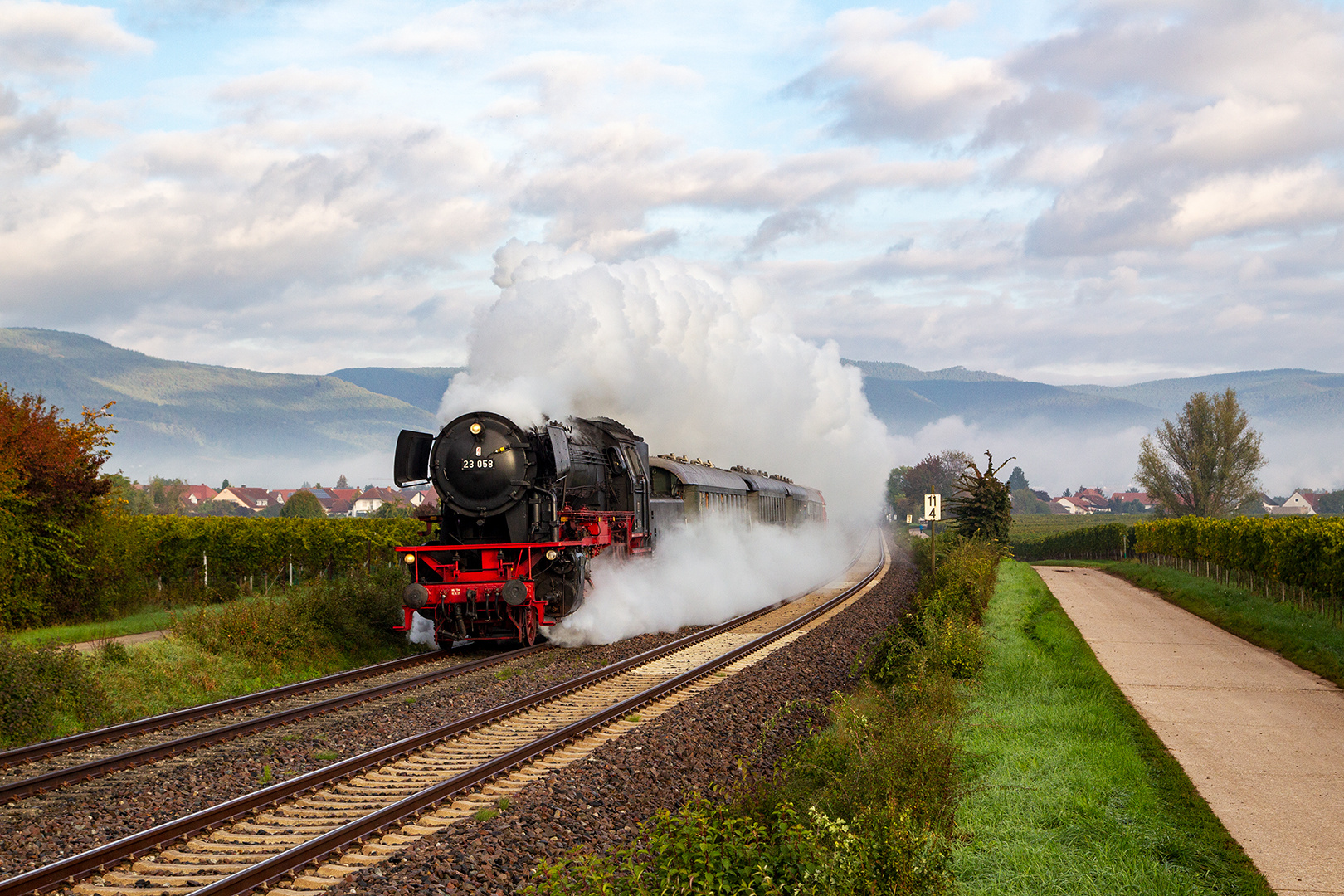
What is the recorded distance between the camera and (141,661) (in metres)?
14.9

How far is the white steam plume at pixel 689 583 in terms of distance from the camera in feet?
63.1

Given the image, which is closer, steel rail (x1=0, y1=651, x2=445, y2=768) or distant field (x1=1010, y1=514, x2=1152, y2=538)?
steel rail (x1=0, y1=651, x2=445, y2=768)

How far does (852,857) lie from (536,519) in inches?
458

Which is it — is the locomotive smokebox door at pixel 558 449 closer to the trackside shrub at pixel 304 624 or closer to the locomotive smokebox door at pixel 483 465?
the locomotive smokebox door at pixel 483 465

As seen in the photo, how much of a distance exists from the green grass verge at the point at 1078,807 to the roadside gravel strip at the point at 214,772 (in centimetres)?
606

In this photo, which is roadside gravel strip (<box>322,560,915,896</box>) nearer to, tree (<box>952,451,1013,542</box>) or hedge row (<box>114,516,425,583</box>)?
hedge row (<box>114,516,425,583</box>)

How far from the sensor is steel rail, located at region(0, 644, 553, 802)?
904 cm

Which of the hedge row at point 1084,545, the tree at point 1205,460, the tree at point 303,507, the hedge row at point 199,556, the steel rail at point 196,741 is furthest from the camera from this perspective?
the tree at point 303,507

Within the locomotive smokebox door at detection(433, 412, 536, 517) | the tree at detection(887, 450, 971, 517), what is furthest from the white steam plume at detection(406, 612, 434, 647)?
the tree at detection(887, 450, 971, 517)

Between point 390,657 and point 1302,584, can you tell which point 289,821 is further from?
point 1302,584

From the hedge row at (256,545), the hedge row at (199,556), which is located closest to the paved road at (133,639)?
the hedge row at (199,556)

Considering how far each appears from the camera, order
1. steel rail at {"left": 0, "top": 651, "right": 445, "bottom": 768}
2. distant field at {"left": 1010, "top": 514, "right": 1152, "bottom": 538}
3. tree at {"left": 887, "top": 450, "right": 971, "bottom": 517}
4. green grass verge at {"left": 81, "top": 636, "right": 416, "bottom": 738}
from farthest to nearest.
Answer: tree at {"left": 887, "top": 450, "right": 971, "bottom": 517} → distant field at {"left": 1010, "top": 514, "right": 1152, "bottom": 538} → green grass verge at {"left": 81, "top": 636, "right": 416, "bottom": 738} → steel rail at {"left": 0, "top": 651, "right": 445, "bottom": 768}

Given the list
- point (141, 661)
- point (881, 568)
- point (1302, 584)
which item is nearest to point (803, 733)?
point (141, 661)

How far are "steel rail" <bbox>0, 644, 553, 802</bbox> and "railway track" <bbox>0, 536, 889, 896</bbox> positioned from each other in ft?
7.00
